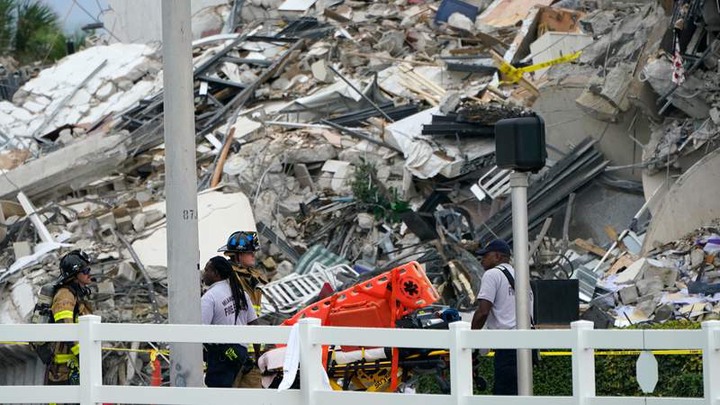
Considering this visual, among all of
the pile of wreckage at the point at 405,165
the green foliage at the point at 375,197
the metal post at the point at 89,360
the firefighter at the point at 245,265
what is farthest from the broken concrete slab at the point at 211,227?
the metal post at the point at 89,360

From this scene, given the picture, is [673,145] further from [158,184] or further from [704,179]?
[158,184]

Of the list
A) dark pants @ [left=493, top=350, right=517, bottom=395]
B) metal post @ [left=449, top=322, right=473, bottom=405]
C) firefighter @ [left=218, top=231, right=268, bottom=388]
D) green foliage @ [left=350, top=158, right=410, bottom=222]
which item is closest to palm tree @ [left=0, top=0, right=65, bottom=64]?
green foliage @ [left=350, top=158, right=410, bottom=222]

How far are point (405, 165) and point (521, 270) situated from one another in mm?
11740

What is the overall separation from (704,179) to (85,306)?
956 centimetres

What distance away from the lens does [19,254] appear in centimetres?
2080

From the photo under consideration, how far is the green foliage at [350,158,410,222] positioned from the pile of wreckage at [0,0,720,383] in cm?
3

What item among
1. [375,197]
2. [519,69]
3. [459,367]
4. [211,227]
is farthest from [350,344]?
[519,69]

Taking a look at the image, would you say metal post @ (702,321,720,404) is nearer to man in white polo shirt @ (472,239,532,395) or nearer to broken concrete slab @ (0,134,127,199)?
man in white polo shirt @ (472,239,532,395)

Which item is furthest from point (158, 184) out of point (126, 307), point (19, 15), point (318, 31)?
point (19, 15)

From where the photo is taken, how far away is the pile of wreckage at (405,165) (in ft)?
61.5

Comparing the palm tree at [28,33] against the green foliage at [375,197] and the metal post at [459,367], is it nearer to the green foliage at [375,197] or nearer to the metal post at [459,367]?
the green foliage at [375,197]

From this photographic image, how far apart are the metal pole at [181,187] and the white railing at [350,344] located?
603mm

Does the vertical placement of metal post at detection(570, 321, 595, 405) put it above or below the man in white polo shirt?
below

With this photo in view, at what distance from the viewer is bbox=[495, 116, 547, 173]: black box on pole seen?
31.9 ft
